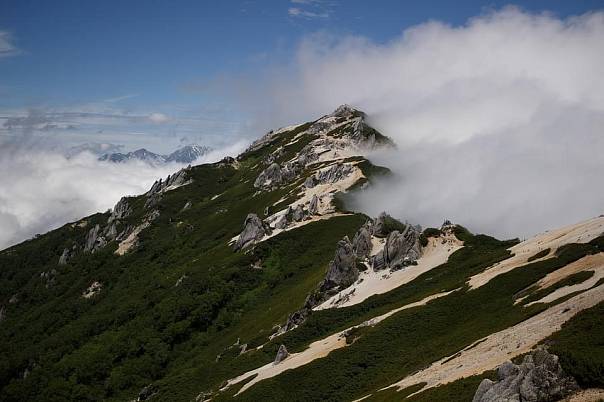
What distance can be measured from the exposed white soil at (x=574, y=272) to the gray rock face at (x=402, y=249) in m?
42.7

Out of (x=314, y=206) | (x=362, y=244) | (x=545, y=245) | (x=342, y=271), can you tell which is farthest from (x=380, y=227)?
(x=314, y=206)

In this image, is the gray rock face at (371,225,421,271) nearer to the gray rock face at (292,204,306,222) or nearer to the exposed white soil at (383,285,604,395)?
the exposed white soil at (383,285,604,395)

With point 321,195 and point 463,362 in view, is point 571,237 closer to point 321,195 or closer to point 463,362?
point 463,362

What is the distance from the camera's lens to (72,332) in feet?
641

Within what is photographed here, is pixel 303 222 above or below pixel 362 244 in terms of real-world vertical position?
above

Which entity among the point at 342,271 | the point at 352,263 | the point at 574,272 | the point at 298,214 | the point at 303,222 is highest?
the point at 298,214

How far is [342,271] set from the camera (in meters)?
104

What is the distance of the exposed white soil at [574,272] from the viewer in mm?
47656

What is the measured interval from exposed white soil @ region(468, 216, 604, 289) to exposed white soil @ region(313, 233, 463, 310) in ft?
67.8

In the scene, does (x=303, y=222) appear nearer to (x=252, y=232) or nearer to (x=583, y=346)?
(x=252, y=232)

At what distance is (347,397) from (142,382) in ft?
333

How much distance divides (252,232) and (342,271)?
80.2 metres

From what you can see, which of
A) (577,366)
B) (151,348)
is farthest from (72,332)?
(577,366)

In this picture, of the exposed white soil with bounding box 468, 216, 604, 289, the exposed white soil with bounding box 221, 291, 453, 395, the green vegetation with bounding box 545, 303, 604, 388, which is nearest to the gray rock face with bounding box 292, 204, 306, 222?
the exposed white soil with bounding box 221, 291, 453, 395
